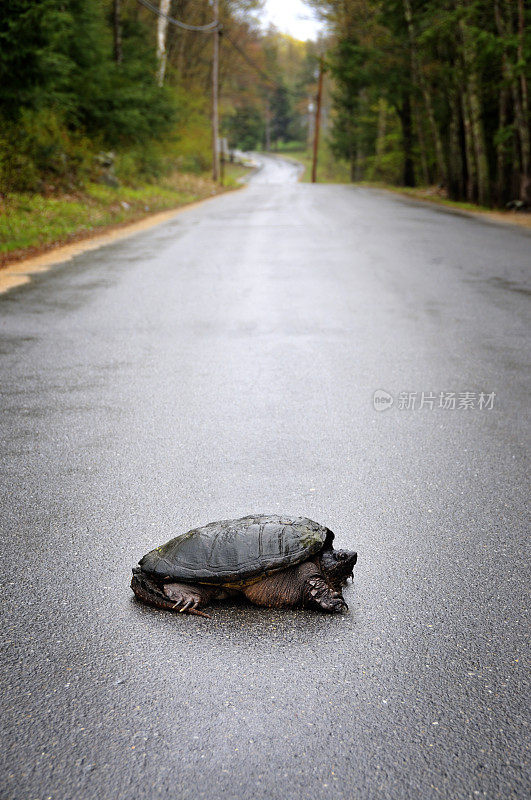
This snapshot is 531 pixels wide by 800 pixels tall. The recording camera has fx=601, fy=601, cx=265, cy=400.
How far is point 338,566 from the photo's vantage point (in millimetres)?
2744

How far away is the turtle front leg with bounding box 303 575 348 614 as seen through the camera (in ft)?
8.66

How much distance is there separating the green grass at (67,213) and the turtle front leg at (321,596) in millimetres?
10766

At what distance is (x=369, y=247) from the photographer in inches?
530

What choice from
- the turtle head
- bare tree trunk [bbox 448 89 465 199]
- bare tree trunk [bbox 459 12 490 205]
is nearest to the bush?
bare tree trunk [bbox 459 12 490 205]

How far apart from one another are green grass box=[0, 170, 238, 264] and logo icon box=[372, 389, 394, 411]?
8951 mm

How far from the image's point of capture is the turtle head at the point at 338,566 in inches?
108

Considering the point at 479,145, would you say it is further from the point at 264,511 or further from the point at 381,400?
the point at 264,511

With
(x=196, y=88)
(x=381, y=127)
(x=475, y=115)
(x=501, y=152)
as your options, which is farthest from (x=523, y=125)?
(x=196, y=88)

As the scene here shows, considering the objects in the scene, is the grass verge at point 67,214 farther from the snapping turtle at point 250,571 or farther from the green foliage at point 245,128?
the green foliage at point 245,128

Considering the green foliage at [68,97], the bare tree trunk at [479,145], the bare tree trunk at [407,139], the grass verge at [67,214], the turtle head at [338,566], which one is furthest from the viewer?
the bare tree trunk at [407,139]

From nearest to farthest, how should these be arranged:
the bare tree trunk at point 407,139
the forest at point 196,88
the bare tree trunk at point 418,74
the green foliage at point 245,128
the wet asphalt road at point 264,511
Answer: the wet asphalt road at point 264,511 → the forest at point 196,88 → the bare tree trunk at point 418,74 → the bare tree trunk at point 407,139 → the green foliage at point 245,128

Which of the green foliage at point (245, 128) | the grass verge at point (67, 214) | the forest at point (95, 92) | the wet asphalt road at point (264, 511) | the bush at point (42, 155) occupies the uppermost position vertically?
the green foliage at point (245, 128)

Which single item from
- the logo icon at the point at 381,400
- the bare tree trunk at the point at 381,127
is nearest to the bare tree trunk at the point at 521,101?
the logo icon at the point at 381,400

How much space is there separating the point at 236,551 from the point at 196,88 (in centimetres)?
4494
